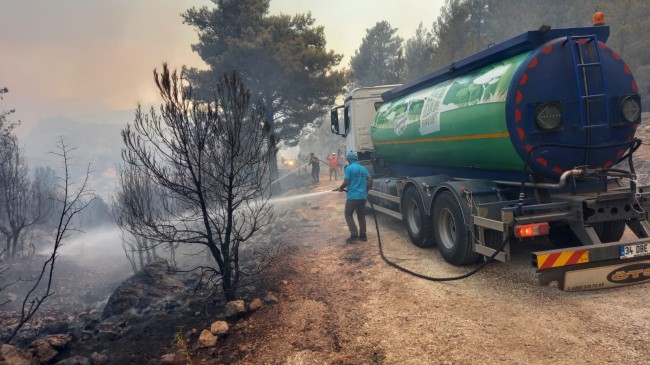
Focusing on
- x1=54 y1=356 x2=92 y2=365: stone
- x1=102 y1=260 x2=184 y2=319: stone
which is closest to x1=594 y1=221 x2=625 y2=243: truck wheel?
x1=54 y1=356 x2=92 y2=365: stone

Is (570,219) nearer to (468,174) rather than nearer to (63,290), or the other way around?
(468,174)

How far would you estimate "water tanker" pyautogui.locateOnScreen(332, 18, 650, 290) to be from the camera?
4254 mm

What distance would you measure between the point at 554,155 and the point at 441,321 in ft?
8.80

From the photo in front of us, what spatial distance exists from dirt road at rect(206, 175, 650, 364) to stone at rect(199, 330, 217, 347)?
135 mm

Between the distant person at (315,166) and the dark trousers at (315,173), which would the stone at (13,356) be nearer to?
the distant person at (315,166)

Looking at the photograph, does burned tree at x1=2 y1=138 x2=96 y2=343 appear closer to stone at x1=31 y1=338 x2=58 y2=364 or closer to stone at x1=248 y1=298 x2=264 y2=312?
stone at x1=31 y1=338 x2=58 y2=364

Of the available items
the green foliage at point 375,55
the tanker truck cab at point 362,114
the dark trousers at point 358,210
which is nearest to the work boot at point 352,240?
the dark trousers at point 358,210

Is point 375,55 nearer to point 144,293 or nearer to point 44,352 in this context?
point 144,293

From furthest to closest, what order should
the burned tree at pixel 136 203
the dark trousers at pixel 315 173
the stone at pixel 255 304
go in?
the dark trousers at pixel 315 173, the burned tree at pixel 136 203, the stone at pixel 255 304

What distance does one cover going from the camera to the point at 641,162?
45.8ft

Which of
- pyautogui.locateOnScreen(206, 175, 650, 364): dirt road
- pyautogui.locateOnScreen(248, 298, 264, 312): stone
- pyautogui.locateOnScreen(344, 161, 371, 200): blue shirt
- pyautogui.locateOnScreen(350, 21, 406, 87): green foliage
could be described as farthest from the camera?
pyautogui.locateOnScreen(350, 21, 406, 87): green foliage

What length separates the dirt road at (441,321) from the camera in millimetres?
3516

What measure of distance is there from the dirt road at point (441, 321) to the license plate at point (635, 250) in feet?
1.83

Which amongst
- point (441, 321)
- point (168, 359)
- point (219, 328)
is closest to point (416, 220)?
point (441, 321)
